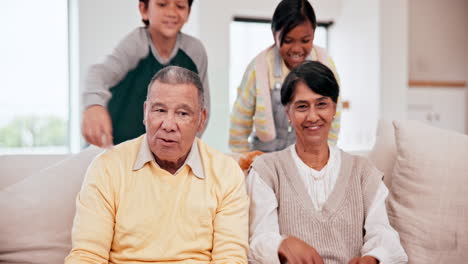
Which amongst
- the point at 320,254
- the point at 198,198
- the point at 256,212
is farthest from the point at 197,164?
the point at 320,254

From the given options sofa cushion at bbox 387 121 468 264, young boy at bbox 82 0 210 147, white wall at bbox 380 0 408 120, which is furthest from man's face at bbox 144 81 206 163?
white wall at bbox 380 0 408 120

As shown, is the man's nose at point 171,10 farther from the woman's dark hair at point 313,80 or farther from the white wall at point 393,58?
the white wall at point 393,58

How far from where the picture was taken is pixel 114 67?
2.01 meters

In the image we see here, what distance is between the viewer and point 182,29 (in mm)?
2064

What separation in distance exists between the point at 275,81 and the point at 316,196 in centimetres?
65

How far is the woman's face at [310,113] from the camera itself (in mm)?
1494

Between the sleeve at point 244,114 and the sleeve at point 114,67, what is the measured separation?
0.48 metres

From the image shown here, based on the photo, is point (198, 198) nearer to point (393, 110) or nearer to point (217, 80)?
point (217, 80)

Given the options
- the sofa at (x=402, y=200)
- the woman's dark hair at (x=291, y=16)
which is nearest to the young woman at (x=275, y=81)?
the woman's dark hair at (x=291, y=16)

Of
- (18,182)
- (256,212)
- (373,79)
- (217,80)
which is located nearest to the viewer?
(256,212)

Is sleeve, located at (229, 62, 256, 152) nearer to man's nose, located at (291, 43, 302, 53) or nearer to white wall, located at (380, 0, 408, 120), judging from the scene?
man's nose, located at (291, 43, 302, 53)

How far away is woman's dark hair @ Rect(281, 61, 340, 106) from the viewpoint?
4.89ft

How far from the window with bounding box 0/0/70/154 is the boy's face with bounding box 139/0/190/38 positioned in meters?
0.45

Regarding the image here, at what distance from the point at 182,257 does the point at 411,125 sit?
39.5 inches
